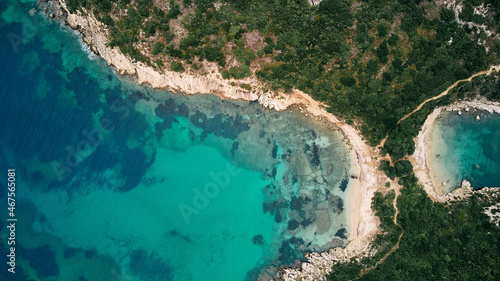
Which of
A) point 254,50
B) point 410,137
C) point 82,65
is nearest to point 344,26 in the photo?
point 254,50

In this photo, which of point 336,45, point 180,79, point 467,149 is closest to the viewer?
point 336,45

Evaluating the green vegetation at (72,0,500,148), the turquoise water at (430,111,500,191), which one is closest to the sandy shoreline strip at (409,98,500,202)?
the turquoise water at (430,111,500,191)

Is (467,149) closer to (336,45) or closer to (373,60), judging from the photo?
(373,60)

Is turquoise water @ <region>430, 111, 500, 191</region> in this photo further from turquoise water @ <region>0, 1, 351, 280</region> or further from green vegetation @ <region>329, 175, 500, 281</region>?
turquoise water @ <region>0, 1, 351, 280</region>

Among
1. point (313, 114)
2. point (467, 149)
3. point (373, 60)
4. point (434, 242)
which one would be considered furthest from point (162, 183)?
point (467, 149)

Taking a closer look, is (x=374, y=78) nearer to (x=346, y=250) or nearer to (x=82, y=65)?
(x=346, y=250)

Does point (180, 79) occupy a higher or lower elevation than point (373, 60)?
lower
